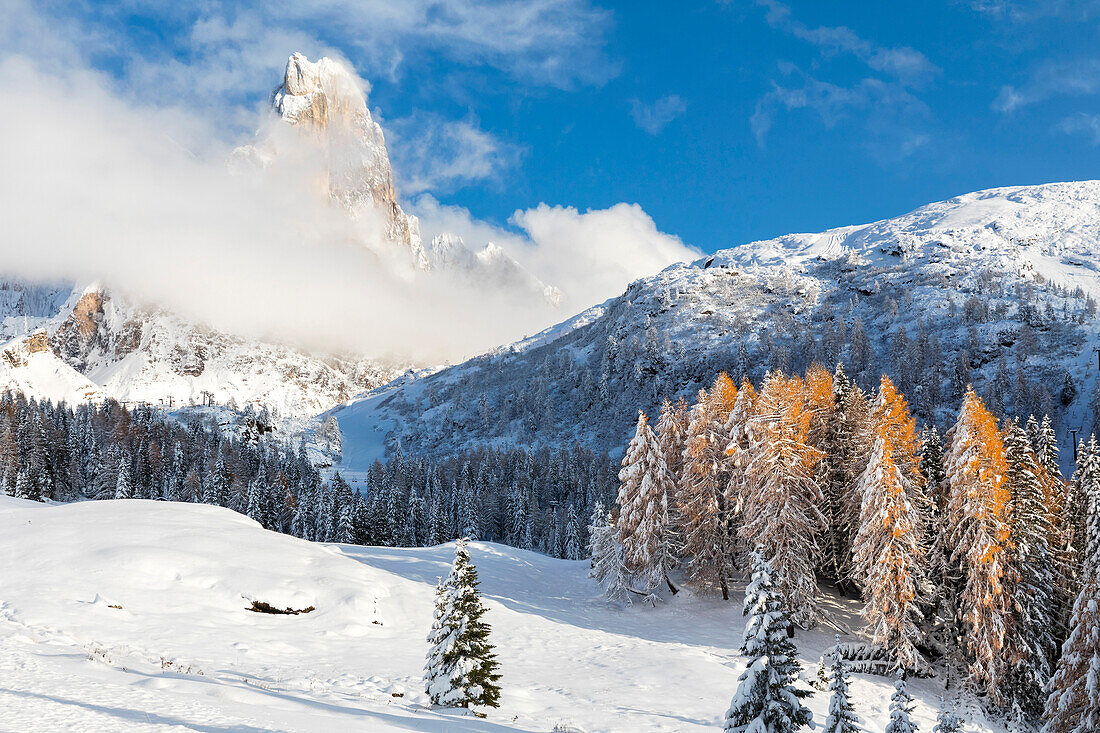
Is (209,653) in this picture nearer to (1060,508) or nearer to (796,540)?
(796,540)

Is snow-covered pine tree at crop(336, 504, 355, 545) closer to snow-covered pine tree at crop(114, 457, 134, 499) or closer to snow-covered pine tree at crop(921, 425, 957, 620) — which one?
snow-covered pine tree at crop(114, 457, 134, 499)

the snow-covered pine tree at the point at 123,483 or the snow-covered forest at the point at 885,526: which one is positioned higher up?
the snow-covered forest at the point at 885,526

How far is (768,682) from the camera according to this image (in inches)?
547

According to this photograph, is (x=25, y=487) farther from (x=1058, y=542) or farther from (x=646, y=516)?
(x=1058, y=542)

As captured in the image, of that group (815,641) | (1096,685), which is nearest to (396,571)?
(815,641)

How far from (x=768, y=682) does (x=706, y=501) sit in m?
23.1

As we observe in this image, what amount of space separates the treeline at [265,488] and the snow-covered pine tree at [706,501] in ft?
86.9

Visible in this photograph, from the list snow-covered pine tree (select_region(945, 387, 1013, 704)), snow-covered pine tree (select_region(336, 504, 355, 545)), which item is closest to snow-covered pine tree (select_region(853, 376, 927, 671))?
snow-covered pine tree (select_region(945, 387, 1013, 704))

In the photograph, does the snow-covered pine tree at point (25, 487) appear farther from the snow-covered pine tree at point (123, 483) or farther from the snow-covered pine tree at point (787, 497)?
the snow-covered pine tree at point (787, 497)

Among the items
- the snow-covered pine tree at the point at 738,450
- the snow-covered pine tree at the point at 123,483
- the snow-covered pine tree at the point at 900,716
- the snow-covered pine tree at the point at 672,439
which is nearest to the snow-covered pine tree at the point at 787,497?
the snow-covered pine tree at the point at 738,450

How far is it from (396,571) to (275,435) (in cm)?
16292

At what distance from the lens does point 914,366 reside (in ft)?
569

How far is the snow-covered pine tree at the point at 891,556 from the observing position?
27.3m

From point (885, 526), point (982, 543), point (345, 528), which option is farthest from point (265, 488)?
point (982, 543)
